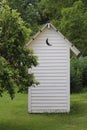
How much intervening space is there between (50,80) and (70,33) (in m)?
17.9

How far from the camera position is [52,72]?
20109mm

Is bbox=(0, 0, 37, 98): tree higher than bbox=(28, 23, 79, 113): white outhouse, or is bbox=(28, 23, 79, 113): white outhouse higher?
bbox=(0, 0, 37, 98): tree

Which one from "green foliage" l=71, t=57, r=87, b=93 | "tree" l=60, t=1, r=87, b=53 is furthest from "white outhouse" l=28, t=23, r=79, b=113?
"tree" l=60, t=1, r=87, b=53

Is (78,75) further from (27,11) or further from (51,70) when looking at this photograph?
A: (27,11)

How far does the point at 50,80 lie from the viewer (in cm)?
2009

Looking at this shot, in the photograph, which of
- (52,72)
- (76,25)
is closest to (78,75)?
(52,72)

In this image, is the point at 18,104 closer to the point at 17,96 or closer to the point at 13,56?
the point at 17,96

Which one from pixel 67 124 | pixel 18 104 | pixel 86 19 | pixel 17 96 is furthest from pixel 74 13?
pixel 67 124

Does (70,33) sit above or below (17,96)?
below

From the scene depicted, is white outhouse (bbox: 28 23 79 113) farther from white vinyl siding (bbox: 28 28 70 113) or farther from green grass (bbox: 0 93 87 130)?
green grass (bbox: 0 93 87 130)

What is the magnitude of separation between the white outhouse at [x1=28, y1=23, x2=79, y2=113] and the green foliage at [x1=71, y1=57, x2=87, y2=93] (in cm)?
705

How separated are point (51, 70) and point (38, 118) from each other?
91.2 inches

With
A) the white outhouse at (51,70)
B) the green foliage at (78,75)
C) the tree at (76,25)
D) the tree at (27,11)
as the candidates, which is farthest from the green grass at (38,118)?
the tree at (27,11)

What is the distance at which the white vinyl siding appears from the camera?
20062 mm
